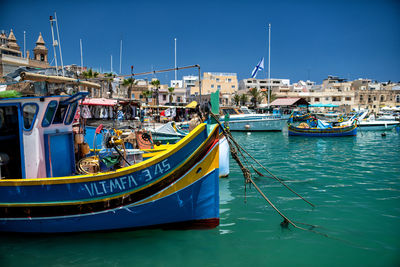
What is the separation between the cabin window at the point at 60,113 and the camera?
6098 millimetres

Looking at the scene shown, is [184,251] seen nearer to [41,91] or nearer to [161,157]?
[161,157]

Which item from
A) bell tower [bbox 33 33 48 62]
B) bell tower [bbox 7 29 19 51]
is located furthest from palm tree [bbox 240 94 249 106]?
bell tower [bbox 7 29 19 51]

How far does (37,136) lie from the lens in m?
5.80

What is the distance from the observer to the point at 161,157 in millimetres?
5238

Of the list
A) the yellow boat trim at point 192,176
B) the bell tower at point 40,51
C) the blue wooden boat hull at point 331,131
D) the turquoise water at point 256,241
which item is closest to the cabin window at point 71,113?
the turquoise water at point 256,241

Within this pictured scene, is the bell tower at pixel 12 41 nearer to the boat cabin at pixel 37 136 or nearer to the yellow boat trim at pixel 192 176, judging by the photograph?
the boat cabin at pixel 37 136

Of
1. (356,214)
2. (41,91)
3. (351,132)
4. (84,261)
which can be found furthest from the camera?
(351,132)

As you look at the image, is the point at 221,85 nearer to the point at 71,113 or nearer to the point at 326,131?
the point at 326,131

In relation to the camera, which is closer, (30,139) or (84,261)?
(84,261)

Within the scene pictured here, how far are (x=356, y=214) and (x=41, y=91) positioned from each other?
8.61 metres

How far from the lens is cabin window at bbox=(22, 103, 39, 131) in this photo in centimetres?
572

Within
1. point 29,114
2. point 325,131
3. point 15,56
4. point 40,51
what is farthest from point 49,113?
point 40,51

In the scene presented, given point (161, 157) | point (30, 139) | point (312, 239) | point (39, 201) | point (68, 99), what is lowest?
point (312, 239)

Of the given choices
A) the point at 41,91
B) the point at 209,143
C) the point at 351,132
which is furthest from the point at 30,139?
the point at 351,132
